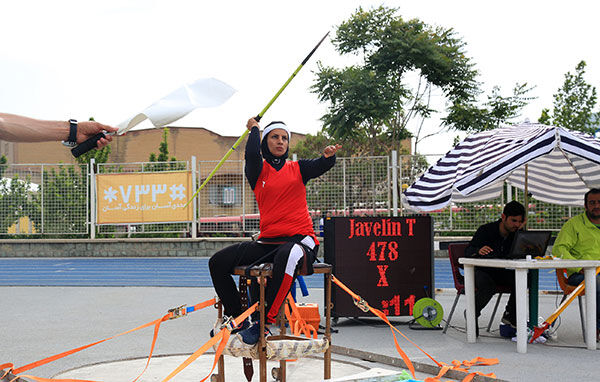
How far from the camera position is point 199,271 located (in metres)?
16.4

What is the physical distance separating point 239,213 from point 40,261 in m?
6.20

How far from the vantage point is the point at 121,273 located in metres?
16.2

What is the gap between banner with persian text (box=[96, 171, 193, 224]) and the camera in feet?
64.1

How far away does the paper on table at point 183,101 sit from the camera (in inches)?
129

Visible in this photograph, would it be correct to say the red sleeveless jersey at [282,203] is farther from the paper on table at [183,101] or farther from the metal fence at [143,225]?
the metal fence at [143,225]

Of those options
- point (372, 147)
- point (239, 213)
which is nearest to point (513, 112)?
point (372, 147)

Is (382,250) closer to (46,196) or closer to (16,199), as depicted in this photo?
(46,196)

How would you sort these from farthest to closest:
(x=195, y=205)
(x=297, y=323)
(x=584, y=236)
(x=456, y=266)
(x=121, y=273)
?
(x=195, y=205)
(x=121, y=273)
(x=456, y=266)
(x=584, y=236)
(x=297, y=323)

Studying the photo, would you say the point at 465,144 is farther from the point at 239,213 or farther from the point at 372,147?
the point at 372,147

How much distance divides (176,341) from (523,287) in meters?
3.47

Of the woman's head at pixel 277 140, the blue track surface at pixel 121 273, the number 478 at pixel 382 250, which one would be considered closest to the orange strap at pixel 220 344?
the woman's head at pixel 277 140

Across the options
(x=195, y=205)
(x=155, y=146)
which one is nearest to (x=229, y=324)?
(x=195, y=205)

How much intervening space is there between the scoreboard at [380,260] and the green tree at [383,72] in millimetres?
16952

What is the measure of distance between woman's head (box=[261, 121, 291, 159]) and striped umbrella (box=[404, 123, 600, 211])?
2.33 m
